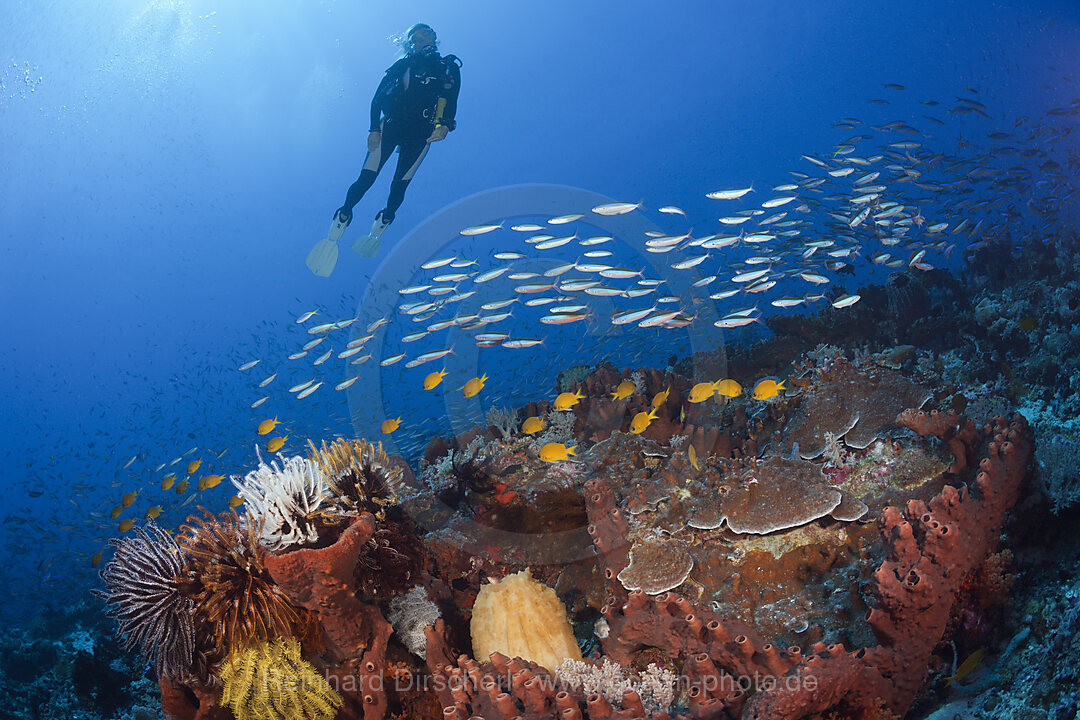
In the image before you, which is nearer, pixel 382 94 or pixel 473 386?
pixel 473 386

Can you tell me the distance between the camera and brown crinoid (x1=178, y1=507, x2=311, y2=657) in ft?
9.92

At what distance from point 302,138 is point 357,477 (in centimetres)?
7565

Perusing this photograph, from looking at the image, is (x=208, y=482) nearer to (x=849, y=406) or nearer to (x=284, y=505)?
(x=284, y=505)

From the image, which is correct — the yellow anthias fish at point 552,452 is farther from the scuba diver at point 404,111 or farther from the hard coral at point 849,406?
the scuba diver at point 404,111

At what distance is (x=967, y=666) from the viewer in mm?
2902

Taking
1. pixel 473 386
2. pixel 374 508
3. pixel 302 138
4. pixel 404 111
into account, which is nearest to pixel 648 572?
pixel 374 508

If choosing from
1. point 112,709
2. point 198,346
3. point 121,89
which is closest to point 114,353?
point 198,346

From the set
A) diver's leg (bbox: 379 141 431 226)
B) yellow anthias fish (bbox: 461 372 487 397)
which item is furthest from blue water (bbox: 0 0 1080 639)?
yellow anthias fish (bbox: 461 372 487 397)

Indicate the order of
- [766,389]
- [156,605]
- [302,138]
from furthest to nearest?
[302,138] → [766,389] → [156,605]

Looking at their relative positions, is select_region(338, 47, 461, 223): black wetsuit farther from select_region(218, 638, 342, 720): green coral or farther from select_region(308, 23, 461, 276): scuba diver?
select_region(218, 638, 342, 720): green coral

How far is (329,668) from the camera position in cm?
341

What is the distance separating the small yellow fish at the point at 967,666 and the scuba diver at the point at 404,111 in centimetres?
1170

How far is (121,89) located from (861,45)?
93.2 meters

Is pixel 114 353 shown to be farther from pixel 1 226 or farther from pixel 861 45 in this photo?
pixel 861 45
